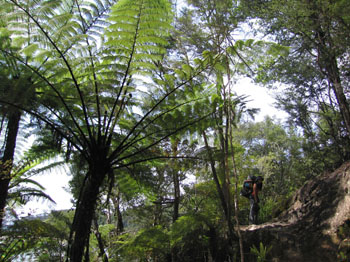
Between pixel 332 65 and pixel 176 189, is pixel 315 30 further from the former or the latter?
pixel 176 189

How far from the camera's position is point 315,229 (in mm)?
3758

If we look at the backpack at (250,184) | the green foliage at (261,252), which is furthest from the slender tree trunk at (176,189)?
the green foliage at (261,252)

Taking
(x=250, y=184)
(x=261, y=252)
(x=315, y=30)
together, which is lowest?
(x=261, y=252)

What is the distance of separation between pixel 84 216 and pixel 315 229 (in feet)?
11.8

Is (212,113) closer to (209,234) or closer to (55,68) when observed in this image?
(55,68)

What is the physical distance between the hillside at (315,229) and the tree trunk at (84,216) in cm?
274

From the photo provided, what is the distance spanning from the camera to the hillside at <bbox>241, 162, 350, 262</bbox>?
328 centimetres

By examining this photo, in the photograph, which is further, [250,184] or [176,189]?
[176,189]

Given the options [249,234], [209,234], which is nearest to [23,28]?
[209,234]

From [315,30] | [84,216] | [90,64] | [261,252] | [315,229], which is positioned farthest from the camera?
[315,30]

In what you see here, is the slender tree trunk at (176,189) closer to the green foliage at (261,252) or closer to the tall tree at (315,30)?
the green foliage at (261,252)

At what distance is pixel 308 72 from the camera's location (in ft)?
22.2

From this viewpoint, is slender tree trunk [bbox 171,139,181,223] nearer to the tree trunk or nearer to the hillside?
the hillside

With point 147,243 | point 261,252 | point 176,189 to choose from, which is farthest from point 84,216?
point 176,189
